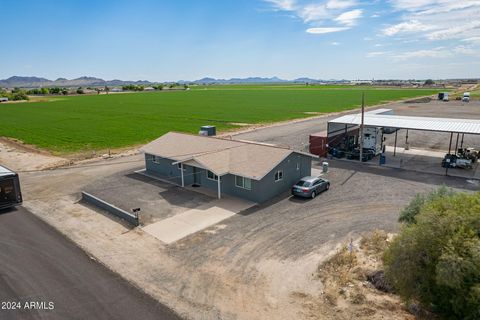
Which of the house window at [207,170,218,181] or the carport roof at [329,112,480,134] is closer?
the house window at [207,170,218,181]

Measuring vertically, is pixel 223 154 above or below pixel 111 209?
above

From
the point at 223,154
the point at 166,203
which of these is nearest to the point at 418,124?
the point at 223,154

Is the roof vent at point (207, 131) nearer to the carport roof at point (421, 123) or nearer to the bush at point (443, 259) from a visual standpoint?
the carport roof at point (421, 123)

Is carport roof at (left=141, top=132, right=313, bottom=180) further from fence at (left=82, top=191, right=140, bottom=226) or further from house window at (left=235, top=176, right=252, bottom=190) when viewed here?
fence at (left=82, top=191, right=140, bottom=226)

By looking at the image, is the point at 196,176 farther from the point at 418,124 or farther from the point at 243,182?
the point at 418,124

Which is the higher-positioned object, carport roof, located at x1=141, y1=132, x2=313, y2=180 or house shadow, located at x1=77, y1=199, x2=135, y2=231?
carport roof, located at x1=141, y1=132, x2=313, y2=180

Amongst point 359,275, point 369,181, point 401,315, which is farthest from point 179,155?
point 401,315

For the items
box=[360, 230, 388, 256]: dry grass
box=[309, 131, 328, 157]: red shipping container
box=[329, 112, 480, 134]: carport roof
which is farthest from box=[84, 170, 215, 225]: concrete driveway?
box=[329, 112, 480, 134]: carport roof

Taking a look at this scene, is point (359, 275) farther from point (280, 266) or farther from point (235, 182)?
point (235, 182)
